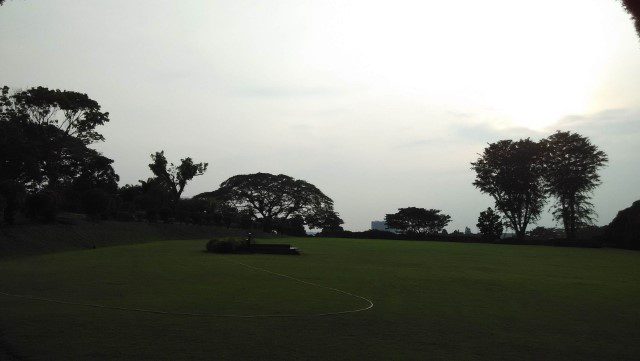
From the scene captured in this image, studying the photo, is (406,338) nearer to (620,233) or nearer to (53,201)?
(53,201)

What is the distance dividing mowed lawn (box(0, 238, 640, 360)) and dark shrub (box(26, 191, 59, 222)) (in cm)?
1201

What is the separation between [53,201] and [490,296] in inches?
813

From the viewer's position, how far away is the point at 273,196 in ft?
214

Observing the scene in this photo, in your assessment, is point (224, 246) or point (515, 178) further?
point (515, 178)

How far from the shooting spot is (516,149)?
162 feet

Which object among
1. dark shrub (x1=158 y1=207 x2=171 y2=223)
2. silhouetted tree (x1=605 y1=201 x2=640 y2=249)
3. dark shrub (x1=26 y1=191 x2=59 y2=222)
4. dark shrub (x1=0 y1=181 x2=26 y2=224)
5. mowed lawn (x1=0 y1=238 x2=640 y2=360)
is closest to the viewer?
mowed lawn (x1=0 y1=238 x2=640 y2=360)

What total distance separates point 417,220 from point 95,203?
46.6 metres

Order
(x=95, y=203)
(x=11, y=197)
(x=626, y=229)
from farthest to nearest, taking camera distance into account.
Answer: (x=626, y=229)
(x=95, y=203)
(x=11, y=197)

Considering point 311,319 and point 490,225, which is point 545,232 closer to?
point 490,225

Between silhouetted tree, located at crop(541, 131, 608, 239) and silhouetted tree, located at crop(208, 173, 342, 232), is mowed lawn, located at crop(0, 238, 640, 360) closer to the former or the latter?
silhouetted tree, located at crop(541, 131, 608, 239)

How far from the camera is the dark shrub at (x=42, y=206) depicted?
2233 cm

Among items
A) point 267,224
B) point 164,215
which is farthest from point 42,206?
point 267,224

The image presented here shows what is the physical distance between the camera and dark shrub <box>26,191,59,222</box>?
22.3 meters

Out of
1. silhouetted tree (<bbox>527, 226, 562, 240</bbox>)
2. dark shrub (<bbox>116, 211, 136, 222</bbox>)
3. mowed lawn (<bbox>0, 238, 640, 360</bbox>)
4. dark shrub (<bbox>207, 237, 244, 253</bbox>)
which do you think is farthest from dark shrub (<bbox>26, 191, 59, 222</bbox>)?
silhouetted tree (<bbox>527, 226, 562, 240</bbox>)
